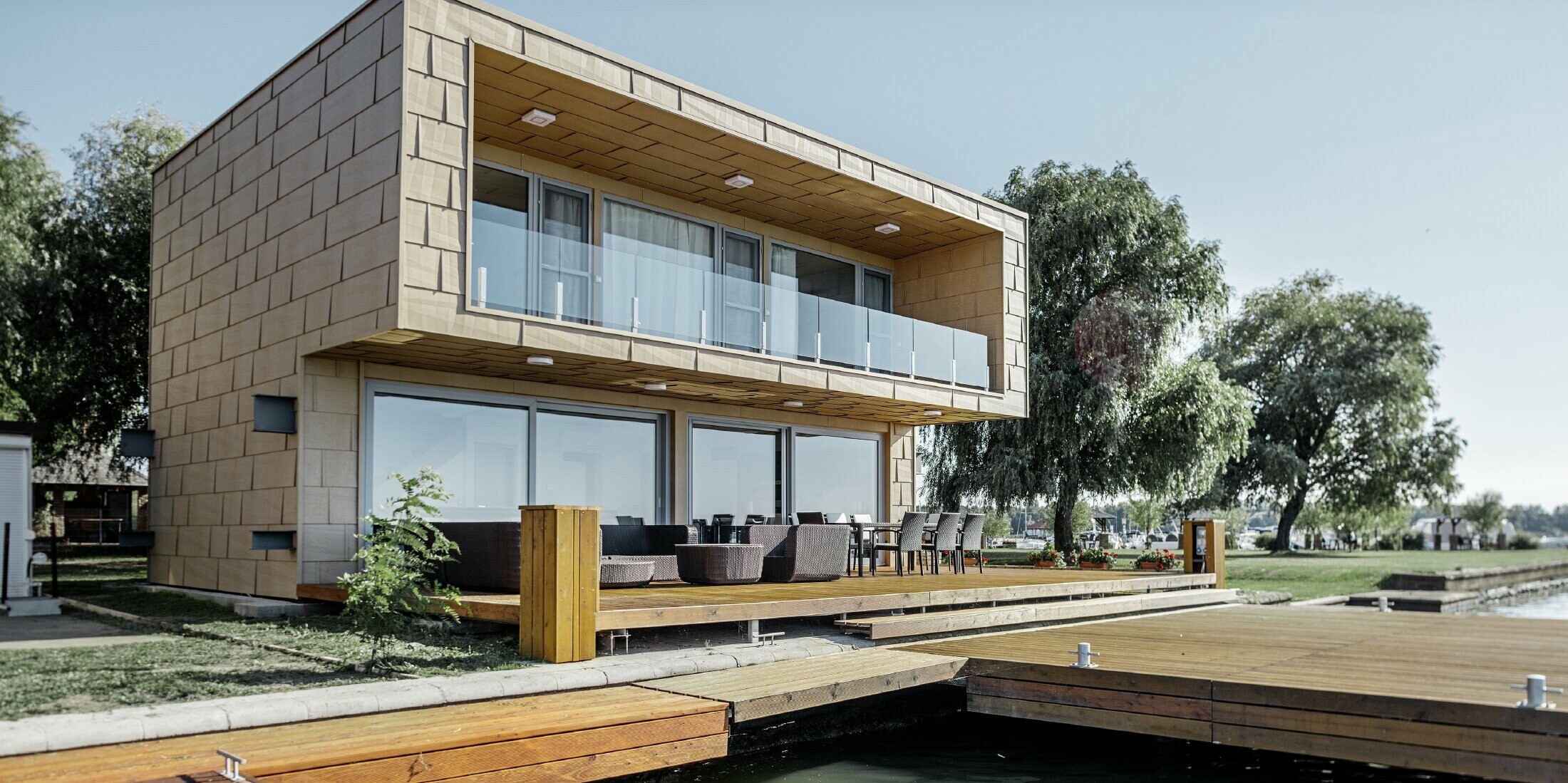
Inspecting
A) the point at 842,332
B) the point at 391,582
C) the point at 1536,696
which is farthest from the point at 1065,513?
Answer: the point at 391,582

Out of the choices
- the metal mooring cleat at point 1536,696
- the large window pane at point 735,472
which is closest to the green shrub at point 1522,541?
the large window pane at point 735,472

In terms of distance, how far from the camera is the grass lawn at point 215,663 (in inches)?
231

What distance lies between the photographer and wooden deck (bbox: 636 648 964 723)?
21.3ft

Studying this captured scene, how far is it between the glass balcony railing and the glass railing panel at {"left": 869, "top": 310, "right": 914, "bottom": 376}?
0.01 meters

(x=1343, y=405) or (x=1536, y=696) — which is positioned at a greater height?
(x=1343, y=405)

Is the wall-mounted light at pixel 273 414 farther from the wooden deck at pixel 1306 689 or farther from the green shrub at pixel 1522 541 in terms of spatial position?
the green shrub at pixel 1522 541

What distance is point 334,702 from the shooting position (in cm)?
564

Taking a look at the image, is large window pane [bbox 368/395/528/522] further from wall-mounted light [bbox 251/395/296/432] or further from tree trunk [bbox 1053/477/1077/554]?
tree trunk [bbox 1053/477/1077/554]

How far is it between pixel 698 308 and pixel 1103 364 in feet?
43.0

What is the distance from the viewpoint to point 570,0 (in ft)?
53.2

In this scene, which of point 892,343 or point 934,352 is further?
point 934,352

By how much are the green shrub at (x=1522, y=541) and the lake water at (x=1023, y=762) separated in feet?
195

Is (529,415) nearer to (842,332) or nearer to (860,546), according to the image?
(842,332)

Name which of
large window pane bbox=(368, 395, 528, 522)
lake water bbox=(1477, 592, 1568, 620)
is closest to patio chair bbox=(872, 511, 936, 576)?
large window pane bbox=(368, 395, 528, 522)
